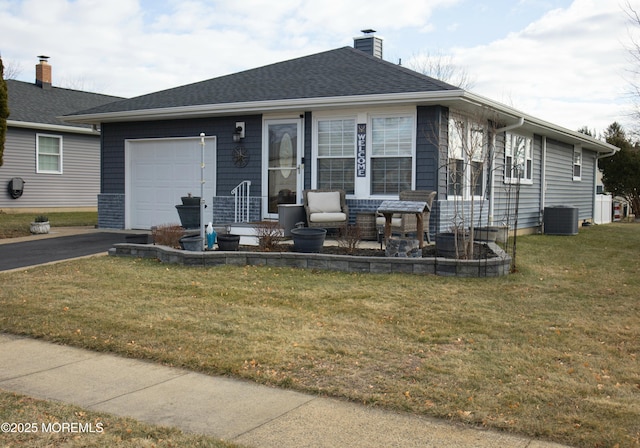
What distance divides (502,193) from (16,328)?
11.2 metres

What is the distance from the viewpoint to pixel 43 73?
23.0 m

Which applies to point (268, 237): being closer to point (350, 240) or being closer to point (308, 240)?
point (308, 240)

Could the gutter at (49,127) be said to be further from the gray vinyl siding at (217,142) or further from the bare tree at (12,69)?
the bare tree at (12,69)

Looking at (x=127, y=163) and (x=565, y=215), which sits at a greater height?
(x=127, y=163)

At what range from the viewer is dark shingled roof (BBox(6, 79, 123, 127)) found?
1967 centimetres

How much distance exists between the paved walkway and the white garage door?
28.8ft

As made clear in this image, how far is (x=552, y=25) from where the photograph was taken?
647 inches

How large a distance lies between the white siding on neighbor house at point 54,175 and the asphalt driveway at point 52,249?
8.01 m

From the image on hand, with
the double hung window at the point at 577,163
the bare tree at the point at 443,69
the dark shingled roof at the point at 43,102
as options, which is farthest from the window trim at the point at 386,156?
the bare tree at the point at 443,69

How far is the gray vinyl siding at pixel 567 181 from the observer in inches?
680

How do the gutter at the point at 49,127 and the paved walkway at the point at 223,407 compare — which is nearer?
the paved walkway at the point at 223,407

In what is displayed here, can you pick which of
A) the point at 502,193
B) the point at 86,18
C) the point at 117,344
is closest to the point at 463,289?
the point at 117,344

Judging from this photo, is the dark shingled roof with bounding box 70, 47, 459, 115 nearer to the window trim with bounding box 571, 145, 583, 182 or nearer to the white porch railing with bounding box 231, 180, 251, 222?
the white porch railing with bounding box 231, 180, 251, 222

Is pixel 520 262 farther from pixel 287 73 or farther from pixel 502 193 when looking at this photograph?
pixel 287 73
